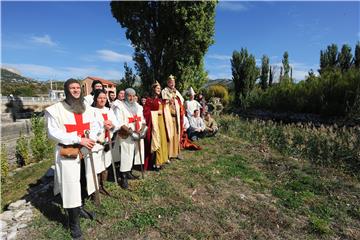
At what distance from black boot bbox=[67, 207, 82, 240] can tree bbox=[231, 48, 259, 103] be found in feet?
76.9

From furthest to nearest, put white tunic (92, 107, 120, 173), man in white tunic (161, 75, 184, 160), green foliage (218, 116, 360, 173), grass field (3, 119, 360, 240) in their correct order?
green foliage (218, 116, 360, 173) → man in white tunic (161, 75, 184, 160) → white tunic (92, 107, 120, 173) → grass field (3, 119, 360, 240)

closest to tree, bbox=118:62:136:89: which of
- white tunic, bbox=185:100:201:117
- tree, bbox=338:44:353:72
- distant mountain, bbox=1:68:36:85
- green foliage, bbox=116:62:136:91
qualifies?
green foliage, bbox=116:62:136:91

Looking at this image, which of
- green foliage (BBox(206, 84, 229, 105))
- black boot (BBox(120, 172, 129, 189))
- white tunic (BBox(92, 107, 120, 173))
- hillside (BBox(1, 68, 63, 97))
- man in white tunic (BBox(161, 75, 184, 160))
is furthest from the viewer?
hillside (BBox(1, 68, 63, 97))

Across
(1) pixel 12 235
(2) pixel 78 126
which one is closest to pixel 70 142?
(2) pixel 78 126

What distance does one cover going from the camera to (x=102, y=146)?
15.3ft

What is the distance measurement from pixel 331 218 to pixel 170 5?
12377 mm

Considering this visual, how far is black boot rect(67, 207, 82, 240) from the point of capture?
12.5 feet

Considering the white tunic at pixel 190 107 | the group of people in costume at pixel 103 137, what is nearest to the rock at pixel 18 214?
the group of people in costume at pixel 103 137

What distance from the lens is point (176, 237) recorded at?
3.86 m

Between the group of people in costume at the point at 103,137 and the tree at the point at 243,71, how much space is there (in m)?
18.1

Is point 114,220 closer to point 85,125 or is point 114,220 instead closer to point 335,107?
point 85,125

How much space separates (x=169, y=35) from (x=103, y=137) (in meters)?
11.5

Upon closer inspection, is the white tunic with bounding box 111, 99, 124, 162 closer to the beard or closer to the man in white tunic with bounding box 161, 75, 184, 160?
the man in white tunic with bounding box 161, 75, 184, 160

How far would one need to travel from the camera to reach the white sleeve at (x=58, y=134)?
3.69m
